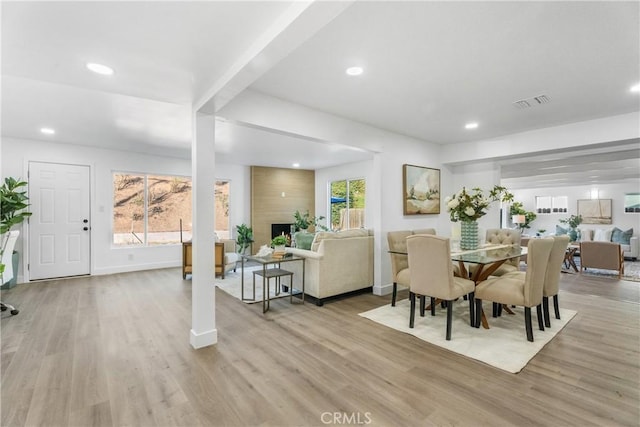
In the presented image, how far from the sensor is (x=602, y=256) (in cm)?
605

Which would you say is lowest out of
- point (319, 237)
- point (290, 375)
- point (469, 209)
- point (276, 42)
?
point (290, 375)

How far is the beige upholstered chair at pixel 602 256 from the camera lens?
5.89m

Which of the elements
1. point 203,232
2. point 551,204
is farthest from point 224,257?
point 551,204

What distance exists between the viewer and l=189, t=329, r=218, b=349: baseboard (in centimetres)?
272

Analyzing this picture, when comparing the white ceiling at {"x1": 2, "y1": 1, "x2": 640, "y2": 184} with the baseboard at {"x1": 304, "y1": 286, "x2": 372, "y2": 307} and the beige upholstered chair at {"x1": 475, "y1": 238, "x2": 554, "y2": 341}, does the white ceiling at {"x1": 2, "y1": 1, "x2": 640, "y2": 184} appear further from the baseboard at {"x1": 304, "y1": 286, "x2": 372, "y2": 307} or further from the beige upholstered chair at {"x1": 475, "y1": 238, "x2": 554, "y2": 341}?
the baseboard at {"x1": 304, "y1": 286, "x2": 372, "y2": 307}

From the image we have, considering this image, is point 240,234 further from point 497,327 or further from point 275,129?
point 497,327

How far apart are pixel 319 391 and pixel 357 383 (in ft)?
0.94

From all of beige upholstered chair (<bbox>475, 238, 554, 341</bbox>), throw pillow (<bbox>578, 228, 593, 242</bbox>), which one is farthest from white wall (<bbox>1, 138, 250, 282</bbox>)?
throw pillow (<bbox>578, 228, 593, 242</bbox>)

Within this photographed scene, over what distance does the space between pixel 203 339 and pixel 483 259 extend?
283cm

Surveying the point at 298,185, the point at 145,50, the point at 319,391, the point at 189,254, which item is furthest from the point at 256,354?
the point at 298,185

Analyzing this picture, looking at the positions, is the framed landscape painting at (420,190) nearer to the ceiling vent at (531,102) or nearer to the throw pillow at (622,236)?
the ceiling vent at (531,102)

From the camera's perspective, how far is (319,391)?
207 cm

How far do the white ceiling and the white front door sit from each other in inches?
59.8

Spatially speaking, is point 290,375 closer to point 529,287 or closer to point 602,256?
point 529,287
